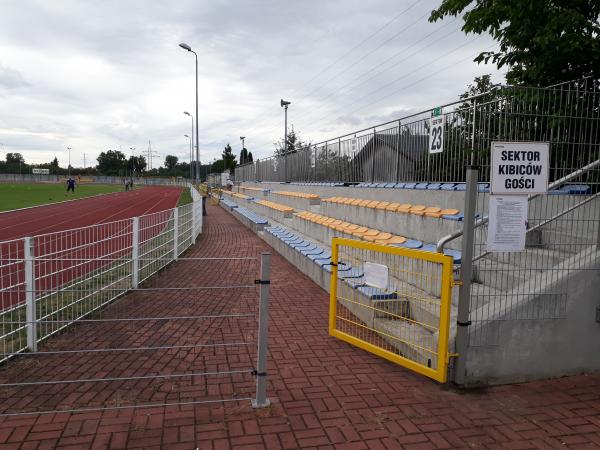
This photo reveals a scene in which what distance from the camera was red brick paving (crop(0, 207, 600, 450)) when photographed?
347 cm

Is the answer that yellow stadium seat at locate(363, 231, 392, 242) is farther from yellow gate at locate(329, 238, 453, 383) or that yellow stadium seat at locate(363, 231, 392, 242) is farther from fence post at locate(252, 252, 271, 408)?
fence post at locate(252, 252, 271, 408)

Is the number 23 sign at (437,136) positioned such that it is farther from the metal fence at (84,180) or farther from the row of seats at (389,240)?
the metal fence at (84,180)

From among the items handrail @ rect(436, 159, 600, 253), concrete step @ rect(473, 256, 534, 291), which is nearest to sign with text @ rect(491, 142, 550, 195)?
handrail @ rect(436, 159, 600, 253)

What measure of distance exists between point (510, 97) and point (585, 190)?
53.4 inches

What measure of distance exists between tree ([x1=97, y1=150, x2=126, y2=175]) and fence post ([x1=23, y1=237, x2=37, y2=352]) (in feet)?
478

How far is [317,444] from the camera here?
3.42m

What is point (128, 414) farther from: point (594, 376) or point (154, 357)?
point (594, 376)

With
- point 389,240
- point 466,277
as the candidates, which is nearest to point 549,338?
point 466,277

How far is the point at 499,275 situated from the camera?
217 inches

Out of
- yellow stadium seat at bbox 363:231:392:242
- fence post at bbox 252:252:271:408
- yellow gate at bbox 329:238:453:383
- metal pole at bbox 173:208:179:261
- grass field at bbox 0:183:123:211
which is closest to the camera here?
fence post at bbox 252:252:271:408

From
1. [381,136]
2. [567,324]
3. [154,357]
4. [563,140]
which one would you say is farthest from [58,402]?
[381,136]

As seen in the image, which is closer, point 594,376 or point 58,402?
point 58,402

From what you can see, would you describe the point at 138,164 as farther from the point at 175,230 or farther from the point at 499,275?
the point at 499,275

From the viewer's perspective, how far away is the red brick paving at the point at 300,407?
3467 mm
